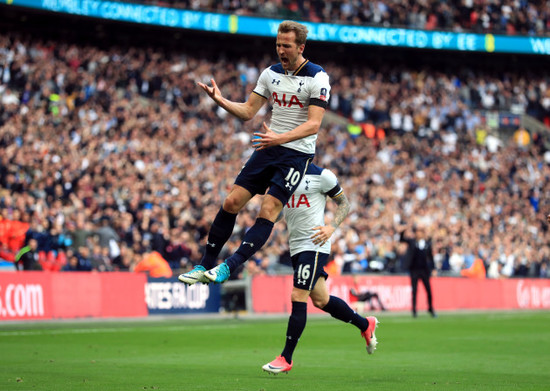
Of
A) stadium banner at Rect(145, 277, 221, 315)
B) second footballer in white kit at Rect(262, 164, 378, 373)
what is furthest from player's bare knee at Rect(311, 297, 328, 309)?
stadium banner at Rect(145, 277, 221, 315)

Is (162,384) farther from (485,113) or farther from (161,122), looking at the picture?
(485,113)

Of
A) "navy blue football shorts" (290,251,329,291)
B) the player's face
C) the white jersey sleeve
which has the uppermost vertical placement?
the player's face

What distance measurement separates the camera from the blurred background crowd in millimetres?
23203

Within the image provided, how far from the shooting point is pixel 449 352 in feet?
42.4

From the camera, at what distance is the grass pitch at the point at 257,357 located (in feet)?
28.3

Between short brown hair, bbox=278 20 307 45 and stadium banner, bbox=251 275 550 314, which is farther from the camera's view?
stadium banner, bbox=251 275 550 314

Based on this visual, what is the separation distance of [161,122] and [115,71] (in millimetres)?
3046

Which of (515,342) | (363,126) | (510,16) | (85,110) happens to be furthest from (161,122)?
(510,16)

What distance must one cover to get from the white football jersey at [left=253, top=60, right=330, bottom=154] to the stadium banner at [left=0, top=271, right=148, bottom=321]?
432 inches

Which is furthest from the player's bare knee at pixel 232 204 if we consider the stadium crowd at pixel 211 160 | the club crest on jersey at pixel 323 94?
the stadium crowd at pixel 211 160

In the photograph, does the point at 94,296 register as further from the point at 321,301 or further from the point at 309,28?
the point at 309,28

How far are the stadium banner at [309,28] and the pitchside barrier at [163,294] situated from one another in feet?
42.2

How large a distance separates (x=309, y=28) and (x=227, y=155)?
30.4ft

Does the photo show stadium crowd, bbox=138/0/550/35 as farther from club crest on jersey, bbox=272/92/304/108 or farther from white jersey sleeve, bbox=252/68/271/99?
club crest on jersey, bbox=272/92/304/108
